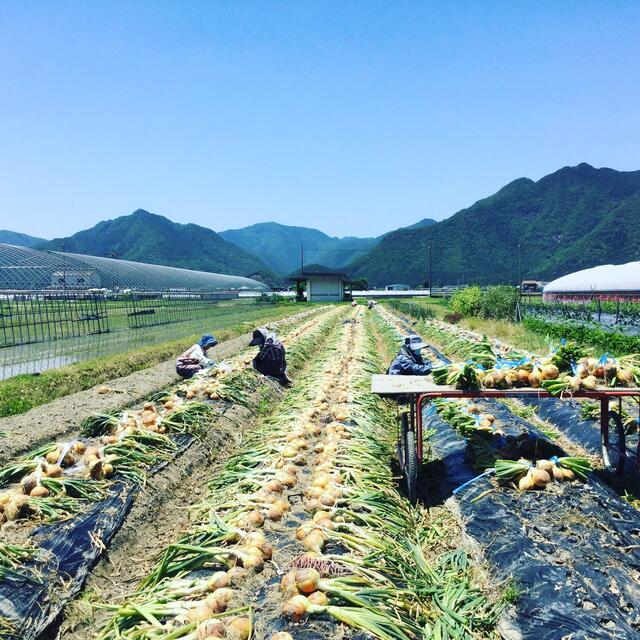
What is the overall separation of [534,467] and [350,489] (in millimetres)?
1822

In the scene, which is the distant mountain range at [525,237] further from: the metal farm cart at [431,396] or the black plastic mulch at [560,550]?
the black plastic mulch at [560,550]

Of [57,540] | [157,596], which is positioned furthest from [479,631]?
[57,540]

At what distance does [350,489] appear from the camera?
15.4ft

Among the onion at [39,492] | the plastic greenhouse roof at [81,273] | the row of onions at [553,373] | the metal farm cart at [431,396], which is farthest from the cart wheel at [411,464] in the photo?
the plastic greenhouse roof at [81,273]

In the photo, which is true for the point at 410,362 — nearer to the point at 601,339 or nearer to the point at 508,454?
the point at 508,454

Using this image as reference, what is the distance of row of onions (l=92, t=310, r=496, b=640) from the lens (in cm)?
289

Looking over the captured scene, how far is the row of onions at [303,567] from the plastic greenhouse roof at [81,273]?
27.4 m

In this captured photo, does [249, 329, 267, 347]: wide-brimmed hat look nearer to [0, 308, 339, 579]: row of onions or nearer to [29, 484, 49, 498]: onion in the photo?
[0, 308, 339, 579]: row of onions

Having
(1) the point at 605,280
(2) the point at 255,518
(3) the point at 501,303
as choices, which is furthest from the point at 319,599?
(1) the point at 605,280

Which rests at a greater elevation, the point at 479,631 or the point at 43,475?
the point at 43,475

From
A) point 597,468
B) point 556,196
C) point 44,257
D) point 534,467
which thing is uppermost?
point 556,196

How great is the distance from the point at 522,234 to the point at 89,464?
115 m

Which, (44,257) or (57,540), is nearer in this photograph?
(57,540)

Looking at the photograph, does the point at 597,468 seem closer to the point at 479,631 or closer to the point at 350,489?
the point at 350,489
